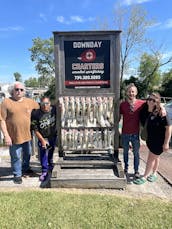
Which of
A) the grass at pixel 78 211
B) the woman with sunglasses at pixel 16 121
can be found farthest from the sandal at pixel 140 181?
the woman with sunglasses at pixel 16 121

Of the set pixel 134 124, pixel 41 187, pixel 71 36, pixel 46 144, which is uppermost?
pixel 71 36

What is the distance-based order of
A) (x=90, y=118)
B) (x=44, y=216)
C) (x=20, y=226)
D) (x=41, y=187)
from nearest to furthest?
(x=20, y=226) → (x=44, y=216) → (x=41, y=187) → (x=90, y=118)

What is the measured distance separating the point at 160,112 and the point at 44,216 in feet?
8.18

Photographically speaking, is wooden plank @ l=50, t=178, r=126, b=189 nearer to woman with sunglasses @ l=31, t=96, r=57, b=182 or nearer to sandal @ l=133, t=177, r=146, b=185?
sandal @ l=133, t=177, r=146, b=185

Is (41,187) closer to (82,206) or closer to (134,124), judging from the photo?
(82,206)

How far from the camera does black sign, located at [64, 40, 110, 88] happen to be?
5285mm

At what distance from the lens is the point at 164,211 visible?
3.97 m

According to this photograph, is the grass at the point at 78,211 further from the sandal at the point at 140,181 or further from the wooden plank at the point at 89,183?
the sandal at the point at 140,181

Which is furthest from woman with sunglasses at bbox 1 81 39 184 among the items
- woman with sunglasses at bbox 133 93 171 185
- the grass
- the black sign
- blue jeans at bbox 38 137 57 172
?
woman with sunglasses at bbox 133 93 171 185

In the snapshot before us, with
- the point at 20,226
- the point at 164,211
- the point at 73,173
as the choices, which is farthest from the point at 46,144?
the point at 164,211

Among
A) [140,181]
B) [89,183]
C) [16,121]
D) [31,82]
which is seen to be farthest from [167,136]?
[31,82]

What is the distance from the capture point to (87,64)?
532 centimetres

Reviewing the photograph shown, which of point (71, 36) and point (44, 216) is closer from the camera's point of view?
point (44, 216)

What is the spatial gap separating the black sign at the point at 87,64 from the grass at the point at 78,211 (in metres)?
2.14
